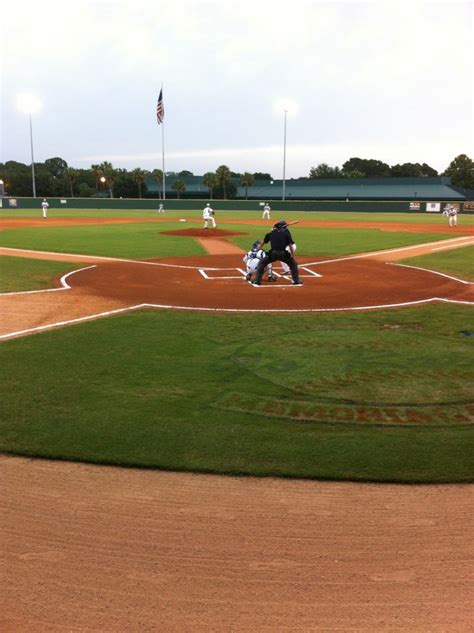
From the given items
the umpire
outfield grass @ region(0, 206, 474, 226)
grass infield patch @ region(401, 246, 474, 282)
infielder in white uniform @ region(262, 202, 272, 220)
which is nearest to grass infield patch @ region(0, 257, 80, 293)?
the umpire

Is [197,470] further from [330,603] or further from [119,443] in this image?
[330,603]

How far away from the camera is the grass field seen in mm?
5293

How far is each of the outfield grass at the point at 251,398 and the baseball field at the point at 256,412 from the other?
25 mm

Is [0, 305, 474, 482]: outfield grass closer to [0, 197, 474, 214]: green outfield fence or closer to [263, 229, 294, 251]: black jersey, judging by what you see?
[263, 229, 294, 251]: black jersey

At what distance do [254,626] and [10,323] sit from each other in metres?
8.71

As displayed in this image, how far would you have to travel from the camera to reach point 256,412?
20.7 ft

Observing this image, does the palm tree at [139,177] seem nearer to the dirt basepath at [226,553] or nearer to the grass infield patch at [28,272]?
the grass infield patch at [28,272]

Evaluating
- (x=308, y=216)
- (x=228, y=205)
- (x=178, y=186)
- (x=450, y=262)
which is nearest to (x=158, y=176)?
(x=178, y=186)

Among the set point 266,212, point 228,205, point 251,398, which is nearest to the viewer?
point 251,398

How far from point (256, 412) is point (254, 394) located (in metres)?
0.57

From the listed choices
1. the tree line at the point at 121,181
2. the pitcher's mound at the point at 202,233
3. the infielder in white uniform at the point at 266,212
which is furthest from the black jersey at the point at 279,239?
the tree line at the point at 121,181

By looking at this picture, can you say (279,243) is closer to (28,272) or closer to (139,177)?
(28,272)

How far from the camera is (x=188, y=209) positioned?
74438mm

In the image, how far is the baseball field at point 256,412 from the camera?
373cm
